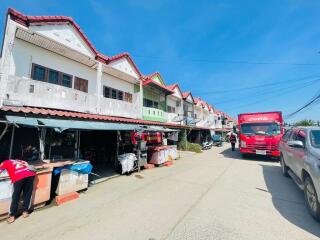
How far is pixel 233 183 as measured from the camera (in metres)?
7.09

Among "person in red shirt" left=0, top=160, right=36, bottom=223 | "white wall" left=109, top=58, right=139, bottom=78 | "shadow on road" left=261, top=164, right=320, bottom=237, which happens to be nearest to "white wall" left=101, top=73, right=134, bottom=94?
"white wall" left=109, top=58, right=139, bottom=78

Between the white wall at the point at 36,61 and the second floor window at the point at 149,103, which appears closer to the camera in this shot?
the white wall at the point at 36,61

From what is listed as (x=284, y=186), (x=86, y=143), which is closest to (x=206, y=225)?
(x=284, y=186)

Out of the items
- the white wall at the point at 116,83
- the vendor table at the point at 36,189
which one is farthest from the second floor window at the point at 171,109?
the vendor table at the point at 36,189

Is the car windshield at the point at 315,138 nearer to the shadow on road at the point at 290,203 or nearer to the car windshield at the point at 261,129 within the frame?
the shadow on road at the point at 290,203

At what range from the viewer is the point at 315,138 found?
494 centimetres

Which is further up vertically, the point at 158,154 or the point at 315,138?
the point at 315,138

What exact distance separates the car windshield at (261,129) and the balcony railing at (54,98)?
31.6 feet

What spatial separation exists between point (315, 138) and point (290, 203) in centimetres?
205

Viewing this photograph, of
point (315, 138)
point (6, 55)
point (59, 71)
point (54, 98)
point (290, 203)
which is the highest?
point (59, 71)

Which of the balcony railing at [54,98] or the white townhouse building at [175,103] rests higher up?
the white townhouse building at [175,103]

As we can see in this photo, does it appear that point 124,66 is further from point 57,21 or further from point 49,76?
point 49,76

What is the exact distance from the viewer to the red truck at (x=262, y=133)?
1192 centimetres

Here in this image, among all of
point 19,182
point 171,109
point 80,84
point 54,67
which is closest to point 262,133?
point 171,109
